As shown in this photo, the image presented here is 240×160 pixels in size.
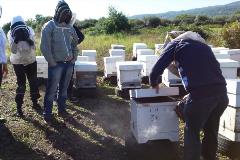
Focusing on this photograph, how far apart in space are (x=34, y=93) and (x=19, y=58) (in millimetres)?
932

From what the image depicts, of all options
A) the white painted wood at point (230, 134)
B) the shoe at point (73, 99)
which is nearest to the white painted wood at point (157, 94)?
the white painted wood at point (230, 134)

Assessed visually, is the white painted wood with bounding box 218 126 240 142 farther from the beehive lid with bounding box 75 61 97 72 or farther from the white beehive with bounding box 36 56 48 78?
the white beehive with bounding box 36 56 48 78

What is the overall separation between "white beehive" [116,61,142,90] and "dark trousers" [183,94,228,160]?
3.65m

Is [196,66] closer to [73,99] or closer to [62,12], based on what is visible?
[62,12]

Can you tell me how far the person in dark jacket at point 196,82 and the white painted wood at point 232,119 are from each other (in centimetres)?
58

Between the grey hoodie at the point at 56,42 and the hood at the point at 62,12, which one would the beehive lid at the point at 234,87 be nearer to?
the grey hoodie at the point at 56,42

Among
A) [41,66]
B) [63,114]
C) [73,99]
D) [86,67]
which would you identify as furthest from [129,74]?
[41,66]

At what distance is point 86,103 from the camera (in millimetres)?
7895

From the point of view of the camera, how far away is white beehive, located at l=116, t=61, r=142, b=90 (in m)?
7.88

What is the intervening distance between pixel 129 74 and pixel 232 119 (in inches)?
134

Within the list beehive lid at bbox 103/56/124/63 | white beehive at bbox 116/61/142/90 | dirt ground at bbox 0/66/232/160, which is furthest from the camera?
beehive lid at bbox 103/56/124/63

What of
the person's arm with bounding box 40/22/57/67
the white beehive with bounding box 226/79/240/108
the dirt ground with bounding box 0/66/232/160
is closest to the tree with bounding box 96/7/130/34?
the dirt ground with bounding box 0/66/232/160

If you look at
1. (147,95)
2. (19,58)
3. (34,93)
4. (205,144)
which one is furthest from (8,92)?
(205,144)

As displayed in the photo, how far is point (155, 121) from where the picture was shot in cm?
471
